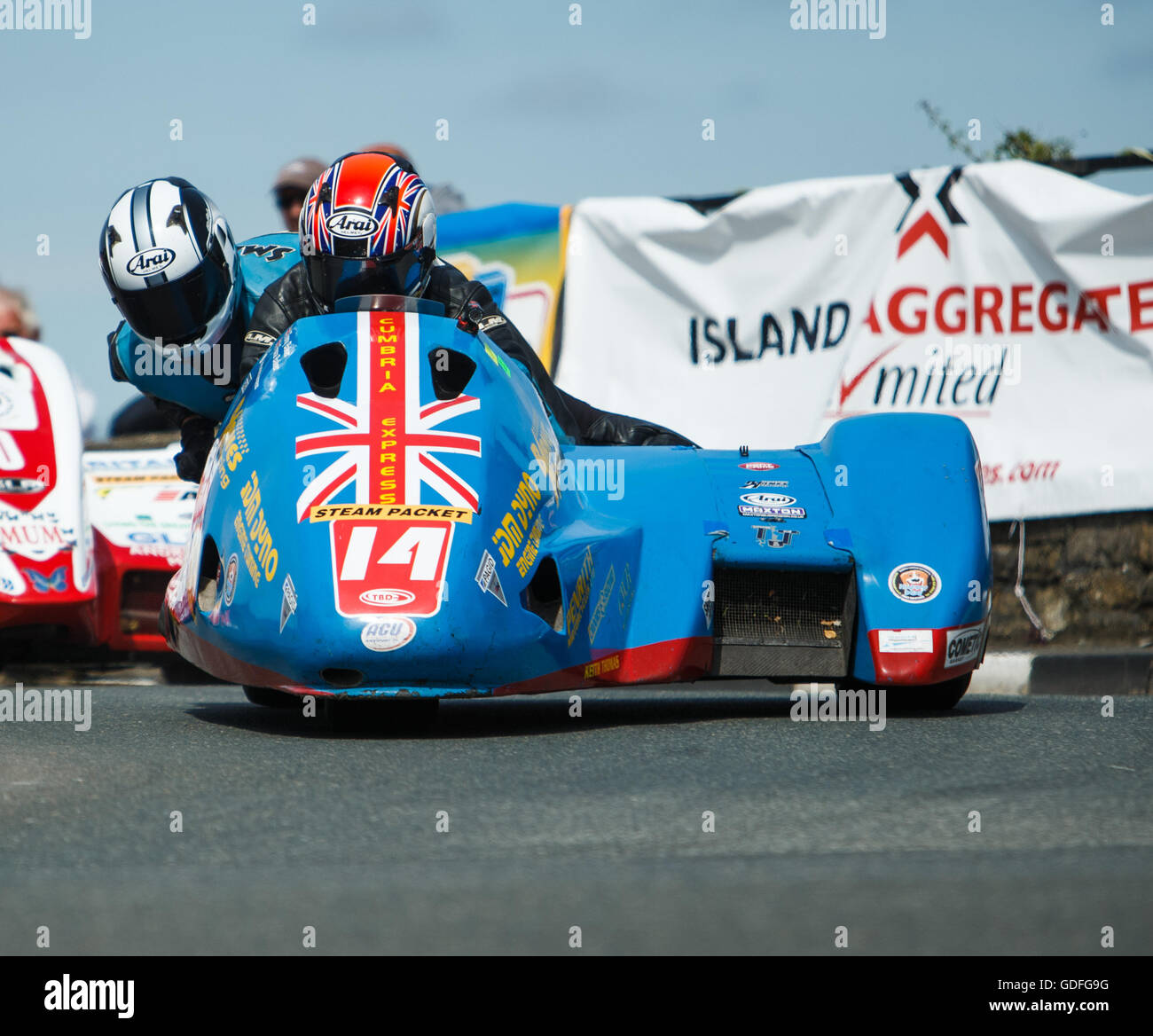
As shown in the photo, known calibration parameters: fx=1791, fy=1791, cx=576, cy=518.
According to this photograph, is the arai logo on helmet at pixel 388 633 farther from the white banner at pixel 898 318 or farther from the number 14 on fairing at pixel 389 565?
the white banner at pixel 898 318

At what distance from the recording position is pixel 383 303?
4.80 metres

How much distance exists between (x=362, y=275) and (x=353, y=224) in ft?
0.47

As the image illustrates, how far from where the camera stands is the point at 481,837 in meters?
3.06

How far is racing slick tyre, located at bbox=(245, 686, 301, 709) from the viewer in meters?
5.12

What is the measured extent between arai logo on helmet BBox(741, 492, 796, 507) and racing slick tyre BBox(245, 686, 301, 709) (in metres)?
1.43

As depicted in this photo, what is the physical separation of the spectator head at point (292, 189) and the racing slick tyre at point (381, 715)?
3767mm

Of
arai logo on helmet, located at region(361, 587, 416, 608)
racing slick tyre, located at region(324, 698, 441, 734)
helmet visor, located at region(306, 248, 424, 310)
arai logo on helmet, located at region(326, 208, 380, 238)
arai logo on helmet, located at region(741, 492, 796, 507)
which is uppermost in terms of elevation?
arai logo on helmet, located at region(326, 208, 380, 238)

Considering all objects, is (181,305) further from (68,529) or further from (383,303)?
(68,529)

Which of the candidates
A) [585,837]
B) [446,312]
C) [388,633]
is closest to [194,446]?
[446,312]

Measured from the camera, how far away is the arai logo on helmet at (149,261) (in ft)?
17.2

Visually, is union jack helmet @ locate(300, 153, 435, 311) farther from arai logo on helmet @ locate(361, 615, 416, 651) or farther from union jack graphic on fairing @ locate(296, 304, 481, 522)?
arai logo on helmet @ locate(361, 615, 416, 651)

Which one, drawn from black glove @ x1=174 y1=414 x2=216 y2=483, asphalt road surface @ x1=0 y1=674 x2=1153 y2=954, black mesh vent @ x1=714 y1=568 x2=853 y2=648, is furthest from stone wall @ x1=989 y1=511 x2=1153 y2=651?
black glove @ x1=174 y1=414 x2=216 y2=483

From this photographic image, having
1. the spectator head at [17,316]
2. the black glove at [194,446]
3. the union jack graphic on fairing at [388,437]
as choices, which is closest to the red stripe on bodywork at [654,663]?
the union jack graphic on fairing at [388,437]
